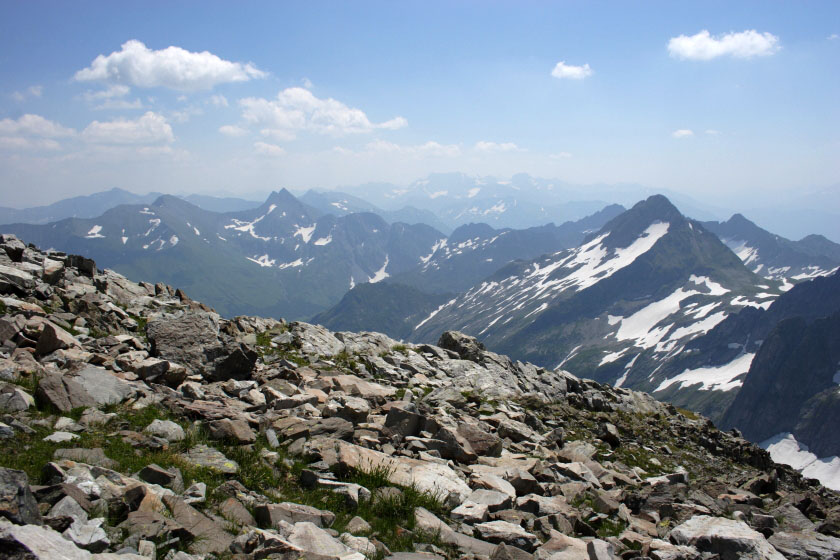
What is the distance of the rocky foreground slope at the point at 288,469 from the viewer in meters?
7.77

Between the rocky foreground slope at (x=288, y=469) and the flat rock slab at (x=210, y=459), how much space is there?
0.04 m

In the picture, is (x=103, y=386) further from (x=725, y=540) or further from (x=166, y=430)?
(x=725, y=540)

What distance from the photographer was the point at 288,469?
36.3 feet

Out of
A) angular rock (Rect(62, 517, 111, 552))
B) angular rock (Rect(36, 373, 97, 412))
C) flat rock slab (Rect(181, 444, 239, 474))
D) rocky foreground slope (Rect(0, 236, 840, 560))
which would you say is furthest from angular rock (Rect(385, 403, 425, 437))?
angular rock (Rect(62, 517, 111, 552))

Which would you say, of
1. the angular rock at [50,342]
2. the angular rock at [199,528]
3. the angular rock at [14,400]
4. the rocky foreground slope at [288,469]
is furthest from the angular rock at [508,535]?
the angular rock at [50,342]

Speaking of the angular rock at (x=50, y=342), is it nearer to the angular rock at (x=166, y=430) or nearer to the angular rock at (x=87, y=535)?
the angular rock at (x=166, y=430)

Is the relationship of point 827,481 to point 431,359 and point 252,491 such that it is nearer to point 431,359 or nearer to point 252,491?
point 431,359

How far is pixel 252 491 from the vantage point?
9859mm

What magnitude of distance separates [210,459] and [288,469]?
172 cm

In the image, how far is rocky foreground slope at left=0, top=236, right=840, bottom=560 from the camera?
25.5ft

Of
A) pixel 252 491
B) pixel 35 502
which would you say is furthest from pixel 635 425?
pixel 35 502

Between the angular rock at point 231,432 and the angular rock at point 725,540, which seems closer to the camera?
the angular rock at point 725,540

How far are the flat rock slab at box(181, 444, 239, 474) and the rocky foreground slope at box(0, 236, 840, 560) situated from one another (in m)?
0.04

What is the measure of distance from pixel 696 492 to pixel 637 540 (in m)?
5.95
